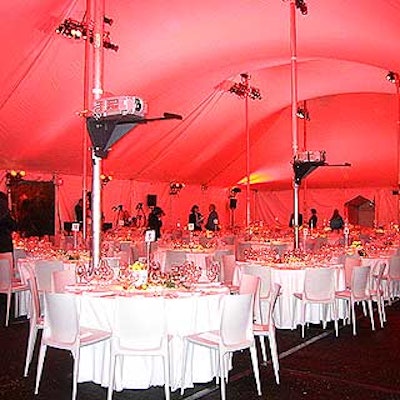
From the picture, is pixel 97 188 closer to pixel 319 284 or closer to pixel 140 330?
pixel 140 330

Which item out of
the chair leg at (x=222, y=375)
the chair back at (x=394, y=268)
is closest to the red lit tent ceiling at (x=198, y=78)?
the chair back at (x=394, y=268)

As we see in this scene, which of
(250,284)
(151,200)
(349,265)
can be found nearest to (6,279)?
(250,284)

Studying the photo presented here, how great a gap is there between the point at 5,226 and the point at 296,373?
515cm

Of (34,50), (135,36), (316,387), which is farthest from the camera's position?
(135,36)

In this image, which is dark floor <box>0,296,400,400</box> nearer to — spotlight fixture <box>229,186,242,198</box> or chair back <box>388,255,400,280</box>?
chair back <box>388,255,400,280</box>

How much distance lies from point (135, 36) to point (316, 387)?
8.16 metres

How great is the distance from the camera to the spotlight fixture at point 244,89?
15934 millimetres

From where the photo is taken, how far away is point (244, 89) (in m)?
16.1

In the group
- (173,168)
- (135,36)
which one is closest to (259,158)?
(173,168)

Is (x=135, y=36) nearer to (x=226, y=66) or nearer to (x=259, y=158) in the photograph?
(x=226, y=66)

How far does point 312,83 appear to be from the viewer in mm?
16891

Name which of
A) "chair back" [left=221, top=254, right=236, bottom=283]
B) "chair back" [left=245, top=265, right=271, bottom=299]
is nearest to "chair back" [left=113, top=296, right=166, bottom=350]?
"chair back" [left=245, top=265, right=271, bottom=299]

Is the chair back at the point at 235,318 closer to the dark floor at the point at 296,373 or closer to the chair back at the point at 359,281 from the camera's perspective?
the dark floor at the point at 296,373

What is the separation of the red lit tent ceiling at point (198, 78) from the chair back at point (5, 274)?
3837mm
